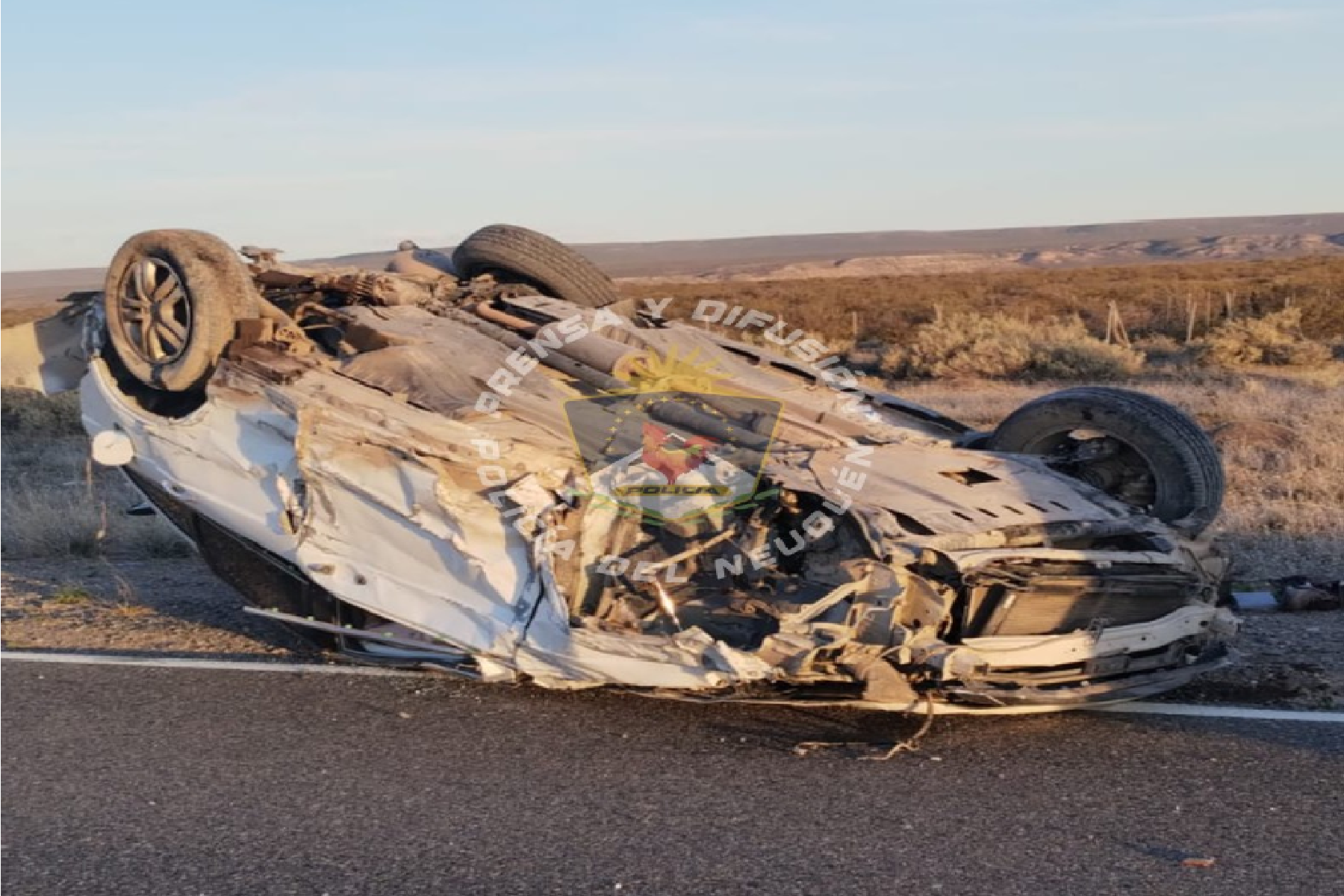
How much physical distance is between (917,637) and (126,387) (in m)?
4.15

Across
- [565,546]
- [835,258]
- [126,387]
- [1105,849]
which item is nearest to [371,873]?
[565,546]

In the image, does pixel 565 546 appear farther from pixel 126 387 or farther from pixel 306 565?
pixel 126 387

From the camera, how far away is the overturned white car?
16.2 ft

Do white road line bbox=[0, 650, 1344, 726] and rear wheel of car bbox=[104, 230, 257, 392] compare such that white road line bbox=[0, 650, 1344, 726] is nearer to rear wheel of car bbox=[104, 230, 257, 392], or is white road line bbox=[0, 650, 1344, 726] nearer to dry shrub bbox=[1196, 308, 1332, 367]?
rear wheel of car bbox=[104, 230, 257, 392]

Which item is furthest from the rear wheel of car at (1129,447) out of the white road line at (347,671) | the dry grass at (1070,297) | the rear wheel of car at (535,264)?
the dry grass at (1070,297)

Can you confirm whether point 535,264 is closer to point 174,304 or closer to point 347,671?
point 174,304

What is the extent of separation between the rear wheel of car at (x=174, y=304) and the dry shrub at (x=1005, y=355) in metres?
15.8

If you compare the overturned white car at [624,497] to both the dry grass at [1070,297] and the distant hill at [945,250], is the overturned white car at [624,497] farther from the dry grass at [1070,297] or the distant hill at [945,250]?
the distant hill at [945,250]

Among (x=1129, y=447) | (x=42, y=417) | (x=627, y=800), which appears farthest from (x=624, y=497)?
(x=42, y=417)

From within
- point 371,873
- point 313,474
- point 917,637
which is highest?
point 313,474

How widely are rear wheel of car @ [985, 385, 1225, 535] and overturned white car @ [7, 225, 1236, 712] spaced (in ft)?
0.05

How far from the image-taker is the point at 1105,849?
13.1ft

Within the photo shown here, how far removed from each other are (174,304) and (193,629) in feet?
5.49

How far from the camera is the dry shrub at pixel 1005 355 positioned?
20406 millimetres
